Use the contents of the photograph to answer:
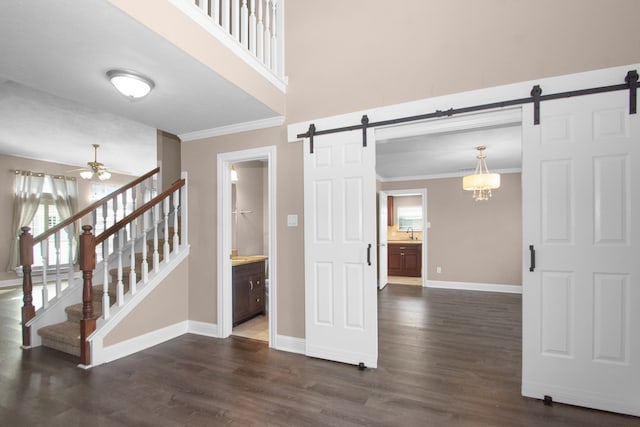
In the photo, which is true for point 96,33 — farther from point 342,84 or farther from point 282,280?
point 282,280

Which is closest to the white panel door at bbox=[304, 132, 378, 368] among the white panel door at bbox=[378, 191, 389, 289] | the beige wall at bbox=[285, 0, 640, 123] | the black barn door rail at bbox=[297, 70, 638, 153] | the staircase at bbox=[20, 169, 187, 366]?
the black barn door rail at bbox=[297, 70, 638, 153]

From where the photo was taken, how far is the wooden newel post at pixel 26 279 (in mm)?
3109

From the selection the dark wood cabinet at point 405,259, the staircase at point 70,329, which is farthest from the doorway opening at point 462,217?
the staircase at point 70,329

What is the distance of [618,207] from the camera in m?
2.03

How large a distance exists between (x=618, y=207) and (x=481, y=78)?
4.32 ft

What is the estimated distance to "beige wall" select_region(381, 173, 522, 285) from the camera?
5.99m

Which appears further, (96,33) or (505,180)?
(505,180)

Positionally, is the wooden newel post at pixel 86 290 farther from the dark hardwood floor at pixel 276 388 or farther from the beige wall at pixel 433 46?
the beige wall at pixel 433 46

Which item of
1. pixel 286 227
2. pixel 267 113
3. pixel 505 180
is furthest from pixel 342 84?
pixel 505 180

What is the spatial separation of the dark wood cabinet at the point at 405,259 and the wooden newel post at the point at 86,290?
21.3ft

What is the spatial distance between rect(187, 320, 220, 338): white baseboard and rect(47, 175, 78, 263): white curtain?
224 inches

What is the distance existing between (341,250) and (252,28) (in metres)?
2.25

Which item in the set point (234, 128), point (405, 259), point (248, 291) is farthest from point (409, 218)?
point (234, 128)

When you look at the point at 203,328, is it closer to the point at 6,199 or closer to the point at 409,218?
the point at 6,199
